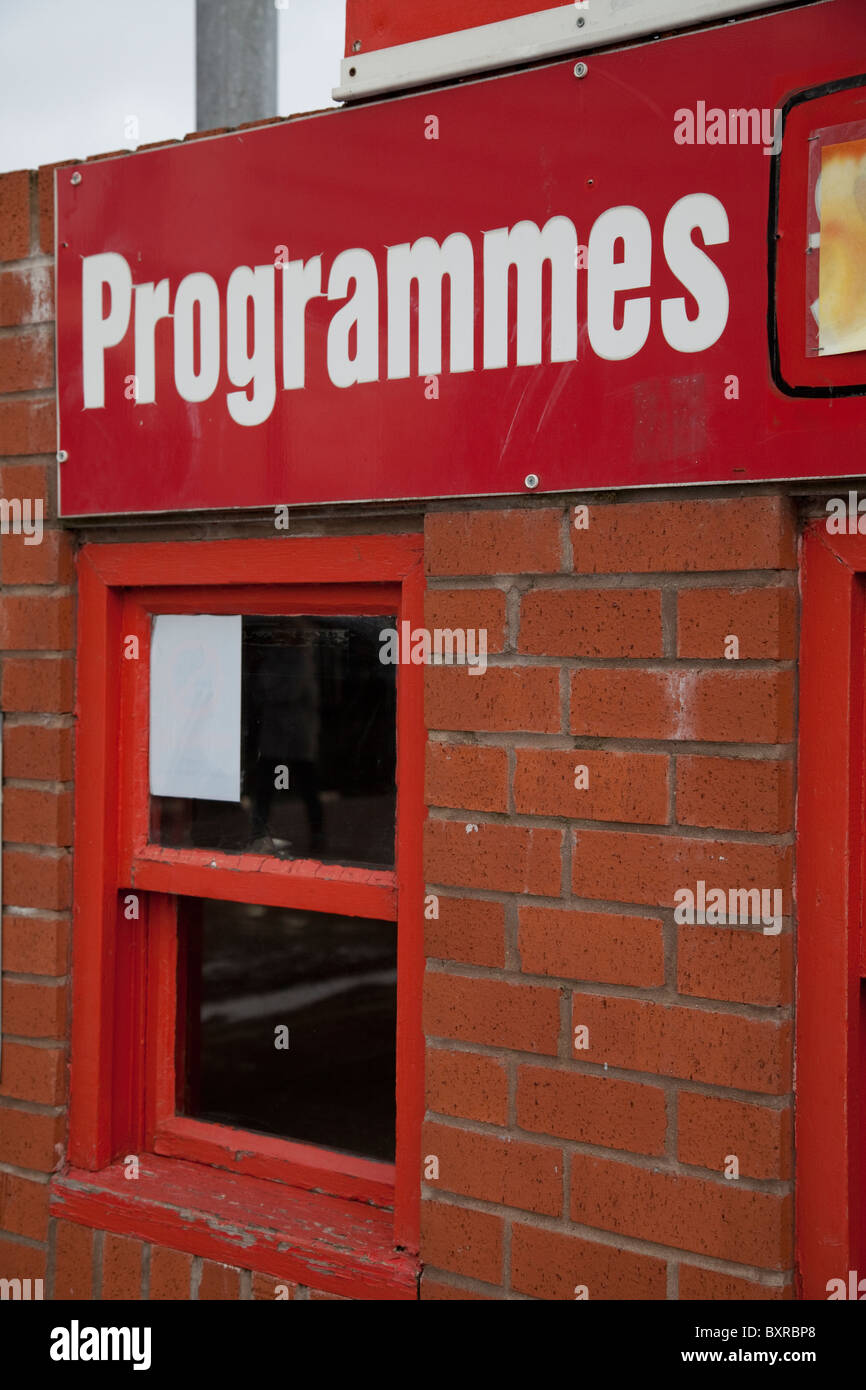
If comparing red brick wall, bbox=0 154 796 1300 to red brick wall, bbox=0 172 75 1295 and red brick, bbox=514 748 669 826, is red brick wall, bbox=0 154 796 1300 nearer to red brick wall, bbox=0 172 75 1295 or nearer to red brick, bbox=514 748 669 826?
red brick, bbox=514 748 669 826

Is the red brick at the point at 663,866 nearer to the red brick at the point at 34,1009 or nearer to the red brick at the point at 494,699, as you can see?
the red brick at the point at 494,699

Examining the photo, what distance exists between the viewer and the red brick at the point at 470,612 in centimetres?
185

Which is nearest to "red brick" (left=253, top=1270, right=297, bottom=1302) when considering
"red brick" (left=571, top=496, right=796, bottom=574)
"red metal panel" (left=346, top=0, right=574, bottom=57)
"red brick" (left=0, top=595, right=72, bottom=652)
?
"red brick" (left=0, top=595, right=72, bottom=652)

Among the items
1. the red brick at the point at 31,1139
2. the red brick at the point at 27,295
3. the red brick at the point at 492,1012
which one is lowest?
the red brick at the point at 31,1139

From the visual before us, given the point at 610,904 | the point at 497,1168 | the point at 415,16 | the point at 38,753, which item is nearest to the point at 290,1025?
the point at 38,753

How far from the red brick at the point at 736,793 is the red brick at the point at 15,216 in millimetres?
1682

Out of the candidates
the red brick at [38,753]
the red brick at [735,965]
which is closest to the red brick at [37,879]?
the red brick at [38,753]

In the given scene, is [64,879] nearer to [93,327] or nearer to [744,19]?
[93,327]

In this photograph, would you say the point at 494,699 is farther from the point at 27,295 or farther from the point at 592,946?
the point at 27,295

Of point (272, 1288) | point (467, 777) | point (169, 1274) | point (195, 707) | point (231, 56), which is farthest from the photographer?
point (231, 56)

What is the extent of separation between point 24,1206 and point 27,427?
1592mm

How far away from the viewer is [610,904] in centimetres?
176

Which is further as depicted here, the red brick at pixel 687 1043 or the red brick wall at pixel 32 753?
the red brick wall at pixel 32 753

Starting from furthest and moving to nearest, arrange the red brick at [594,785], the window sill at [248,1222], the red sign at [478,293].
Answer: the window sill at [248,1222] → the red brick at [594,785] → the red sign at [478,293]
